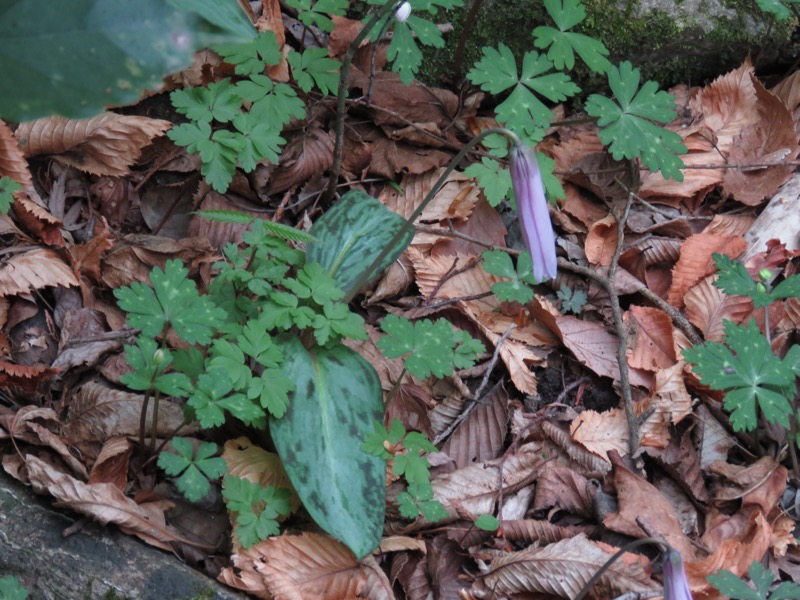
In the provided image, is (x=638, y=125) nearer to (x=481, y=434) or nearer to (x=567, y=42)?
(x=567, y=42)

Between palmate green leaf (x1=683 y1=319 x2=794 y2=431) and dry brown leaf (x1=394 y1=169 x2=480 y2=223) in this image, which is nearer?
Result: palmate green leaf (x1=683 y1=319 x2=794 y2=431)

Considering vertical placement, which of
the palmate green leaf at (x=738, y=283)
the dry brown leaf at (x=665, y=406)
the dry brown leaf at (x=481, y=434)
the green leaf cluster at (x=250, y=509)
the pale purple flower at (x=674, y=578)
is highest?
the palmate green leaf at (x=738, y=283)

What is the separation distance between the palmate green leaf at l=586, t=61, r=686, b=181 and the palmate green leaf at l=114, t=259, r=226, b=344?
1.59 metres

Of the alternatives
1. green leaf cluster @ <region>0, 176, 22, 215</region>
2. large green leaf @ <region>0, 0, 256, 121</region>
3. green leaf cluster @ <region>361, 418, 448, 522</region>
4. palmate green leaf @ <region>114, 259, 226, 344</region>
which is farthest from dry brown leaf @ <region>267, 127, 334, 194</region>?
large green leaf @ <region>0, 0, 256, 121</region>

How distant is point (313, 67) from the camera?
279cm

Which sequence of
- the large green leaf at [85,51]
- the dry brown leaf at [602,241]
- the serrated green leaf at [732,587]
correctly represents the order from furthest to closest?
the dry brown leaf at [602,241]
the serrated green leaf at [732,587]
the large green leaf at [85,51]

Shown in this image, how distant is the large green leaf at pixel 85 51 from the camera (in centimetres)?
64

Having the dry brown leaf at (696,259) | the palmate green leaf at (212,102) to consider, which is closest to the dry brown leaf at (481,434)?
the dry brown leaf at (696,259)

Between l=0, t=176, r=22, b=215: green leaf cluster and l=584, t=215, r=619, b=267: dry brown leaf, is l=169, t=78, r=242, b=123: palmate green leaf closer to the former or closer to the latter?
l=0, t=176, r=22, b=215: green leaf cluster

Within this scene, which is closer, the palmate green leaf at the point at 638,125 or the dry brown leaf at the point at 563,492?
the dry brown leaf at the point at 563,492

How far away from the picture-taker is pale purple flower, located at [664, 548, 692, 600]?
157 cm

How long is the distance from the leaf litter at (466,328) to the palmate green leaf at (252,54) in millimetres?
465

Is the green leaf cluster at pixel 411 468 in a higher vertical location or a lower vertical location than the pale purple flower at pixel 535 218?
lower

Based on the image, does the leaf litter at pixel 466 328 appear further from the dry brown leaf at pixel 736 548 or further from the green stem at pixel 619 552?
the green stem at pixel 619 552
